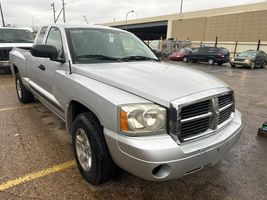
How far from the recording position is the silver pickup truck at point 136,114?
200 cm

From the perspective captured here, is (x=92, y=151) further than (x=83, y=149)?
No

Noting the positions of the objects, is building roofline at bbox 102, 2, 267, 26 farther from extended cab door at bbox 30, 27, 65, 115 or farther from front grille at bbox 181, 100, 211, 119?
front grille at bbox 181, 100, 211, 119

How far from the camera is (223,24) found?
131ft

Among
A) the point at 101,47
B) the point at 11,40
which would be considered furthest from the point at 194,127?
the point at 11,40

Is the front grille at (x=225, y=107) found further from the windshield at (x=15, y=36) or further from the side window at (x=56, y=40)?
the windshield at (x=15, y=36)

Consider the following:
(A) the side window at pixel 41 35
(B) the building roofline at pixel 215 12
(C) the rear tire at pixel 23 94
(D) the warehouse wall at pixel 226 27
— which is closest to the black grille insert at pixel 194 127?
(A) the side window at pixel 41 35

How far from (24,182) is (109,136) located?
1.28 meters

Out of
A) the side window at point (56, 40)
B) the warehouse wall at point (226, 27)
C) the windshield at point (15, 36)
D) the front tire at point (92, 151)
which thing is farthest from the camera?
the warehouse wall at point (226, 27)

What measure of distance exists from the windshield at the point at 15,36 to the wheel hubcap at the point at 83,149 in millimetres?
8854

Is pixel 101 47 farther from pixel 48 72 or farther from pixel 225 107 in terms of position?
pixel 225 107

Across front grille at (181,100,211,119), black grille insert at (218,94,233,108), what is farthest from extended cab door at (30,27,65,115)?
black grille insert at (218,94,233,108)

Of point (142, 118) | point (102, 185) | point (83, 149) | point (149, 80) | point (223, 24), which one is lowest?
point (102, 185)

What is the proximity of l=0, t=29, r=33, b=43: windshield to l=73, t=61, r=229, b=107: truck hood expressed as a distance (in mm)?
8512

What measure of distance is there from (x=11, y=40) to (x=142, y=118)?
9.80m
